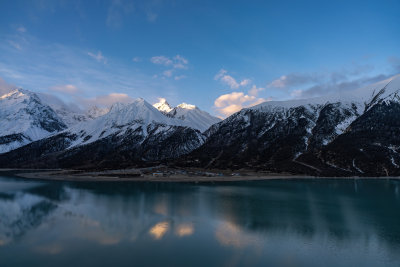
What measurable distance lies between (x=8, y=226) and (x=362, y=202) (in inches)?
3398

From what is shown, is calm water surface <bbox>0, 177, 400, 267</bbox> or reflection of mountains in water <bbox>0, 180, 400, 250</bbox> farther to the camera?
reflection of mountains in water <bbox>0, 180, 400, 250</bbox>

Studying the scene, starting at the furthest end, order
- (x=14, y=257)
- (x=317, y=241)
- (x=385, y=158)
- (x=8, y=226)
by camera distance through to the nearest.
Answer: (x=385, y=158) < (x=8, y=226) < (x=317, y=241) < (x=14, y=257)

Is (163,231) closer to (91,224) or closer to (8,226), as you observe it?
Result: (91,224)

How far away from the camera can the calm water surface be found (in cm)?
3738

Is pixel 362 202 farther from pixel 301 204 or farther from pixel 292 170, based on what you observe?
pixel 292 170

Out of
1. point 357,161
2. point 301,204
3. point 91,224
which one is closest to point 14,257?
point 91,224

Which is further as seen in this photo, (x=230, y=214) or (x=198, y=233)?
(x=230, y=214)

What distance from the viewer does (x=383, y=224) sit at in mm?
57562

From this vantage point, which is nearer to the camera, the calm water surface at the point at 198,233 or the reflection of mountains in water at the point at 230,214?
the calm water surface at the point at 198,233

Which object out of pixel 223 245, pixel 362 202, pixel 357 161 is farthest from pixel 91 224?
pixel 357 161

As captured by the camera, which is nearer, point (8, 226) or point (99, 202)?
point (8, 226)

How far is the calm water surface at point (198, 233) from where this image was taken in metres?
37.4

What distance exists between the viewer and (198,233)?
162 ft

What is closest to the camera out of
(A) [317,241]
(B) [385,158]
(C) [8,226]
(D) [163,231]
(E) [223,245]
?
(E) [223,245]
